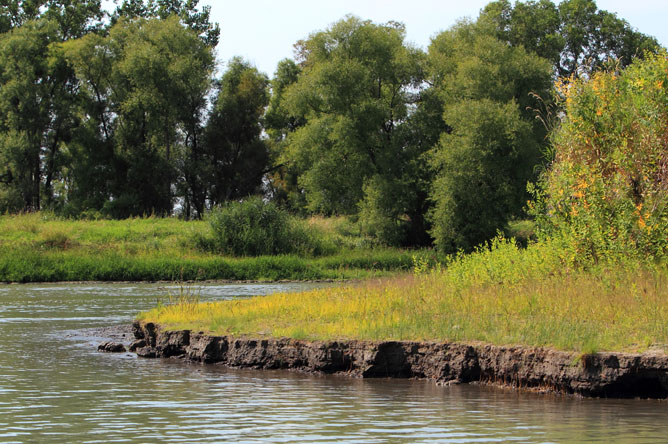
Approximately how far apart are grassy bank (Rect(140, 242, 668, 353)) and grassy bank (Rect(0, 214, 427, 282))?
2192cm

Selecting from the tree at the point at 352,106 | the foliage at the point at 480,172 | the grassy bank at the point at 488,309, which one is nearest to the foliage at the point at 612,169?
the grassy bank at the point at 488,309

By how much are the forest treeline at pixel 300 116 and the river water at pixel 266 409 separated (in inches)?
1353

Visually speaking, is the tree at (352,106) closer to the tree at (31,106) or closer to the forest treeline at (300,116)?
the forest treeline at (300,116)

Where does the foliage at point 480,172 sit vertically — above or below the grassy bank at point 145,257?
above

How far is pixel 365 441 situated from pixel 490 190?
44.0m

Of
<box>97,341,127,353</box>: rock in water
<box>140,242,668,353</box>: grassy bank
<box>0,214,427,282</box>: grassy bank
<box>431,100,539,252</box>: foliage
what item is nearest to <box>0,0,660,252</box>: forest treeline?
<box>431,100,539,252</box>: foliage

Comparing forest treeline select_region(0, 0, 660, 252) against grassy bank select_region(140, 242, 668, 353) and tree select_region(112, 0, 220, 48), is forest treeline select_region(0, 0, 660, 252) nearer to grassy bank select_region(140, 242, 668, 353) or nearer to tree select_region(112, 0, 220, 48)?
tree select_region(112, 0, 220, 48)

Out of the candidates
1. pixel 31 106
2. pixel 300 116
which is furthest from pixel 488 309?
pixel 31 106

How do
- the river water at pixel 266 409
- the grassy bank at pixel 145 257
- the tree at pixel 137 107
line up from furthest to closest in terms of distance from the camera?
the tree at pixel 137 107 < the grassy bank at pixel 145 257 < the river water at pixel 266 409

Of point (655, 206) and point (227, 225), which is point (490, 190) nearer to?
point (227, 225)

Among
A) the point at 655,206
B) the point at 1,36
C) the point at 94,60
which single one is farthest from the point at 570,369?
the point at 1,36

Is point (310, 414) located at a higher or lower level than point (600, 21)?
lower

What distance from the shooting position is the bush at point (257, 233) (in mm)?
50441

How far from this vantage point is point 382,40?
193 ft
